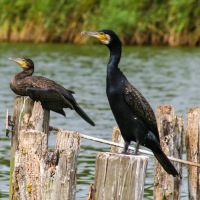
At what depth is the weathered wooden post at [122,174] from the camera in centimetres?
657

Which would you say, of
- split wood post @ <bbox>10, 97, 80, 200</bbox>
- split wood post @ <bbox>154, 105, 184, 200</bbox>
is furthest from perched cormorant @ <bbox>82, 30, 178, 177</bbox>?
split wood post @ <bbox>154, 105, 184, 200</bbox>

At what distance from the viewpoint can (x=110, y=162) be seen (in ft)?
21.6

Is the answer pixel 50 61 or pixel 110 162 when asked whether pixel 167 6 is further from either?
pixel 110 162

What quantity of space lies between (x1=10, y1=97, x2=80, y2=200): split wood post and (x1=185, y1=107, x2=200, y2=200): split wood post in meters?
1.40

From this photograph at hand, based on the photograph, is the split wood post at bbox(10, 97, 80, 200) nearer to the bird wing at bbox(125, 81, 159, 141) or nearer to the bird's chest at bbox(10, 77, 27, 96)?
the bird wing at bbox(125, 81, 159, 141)

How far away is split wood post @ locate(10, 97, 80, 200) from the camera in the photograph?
6.96m

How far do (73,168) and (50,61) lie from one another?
25962 millimetres

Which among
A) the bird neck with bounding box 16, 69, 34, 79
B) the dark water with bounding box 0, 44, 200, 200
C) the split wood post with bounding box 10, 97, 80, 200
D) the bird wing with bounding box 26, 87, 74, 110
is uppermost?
the bird neck with bounding box 16, 69, 34, 79

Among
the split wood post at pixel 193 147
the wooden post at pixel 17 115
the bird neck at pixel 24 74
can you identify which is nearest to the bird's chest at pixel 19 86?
the bird neck at pixel 24 74

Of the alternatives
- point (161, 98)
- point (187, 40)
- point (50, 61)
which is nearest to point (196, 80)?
point (161, 98)

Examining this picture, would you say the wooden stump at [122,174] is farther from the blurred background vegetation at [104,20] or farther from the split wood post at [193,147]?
the blurred background vegetation at [104,20]

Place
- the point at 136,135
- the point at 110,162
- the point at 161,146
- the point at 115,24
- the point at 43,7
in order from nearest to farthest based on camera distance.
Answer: the point at 110,162 → the point at 136,135 → the point at 161,146 → the point at 115,24 → the point at 43,7

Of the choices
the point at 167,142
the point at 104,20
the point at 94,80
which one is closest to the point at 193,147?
the point at 167,142

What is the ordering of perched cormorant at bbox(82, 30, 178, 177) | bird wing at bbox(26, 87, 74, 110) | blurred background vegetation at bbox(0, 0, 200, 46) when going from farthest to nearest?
blurred background vegetation at bbox(0, 0, 200, 46)
bird wing at bbox(26, 87, 74, 110)
perched cormorant at bbox(82, 30, 178, 177)
